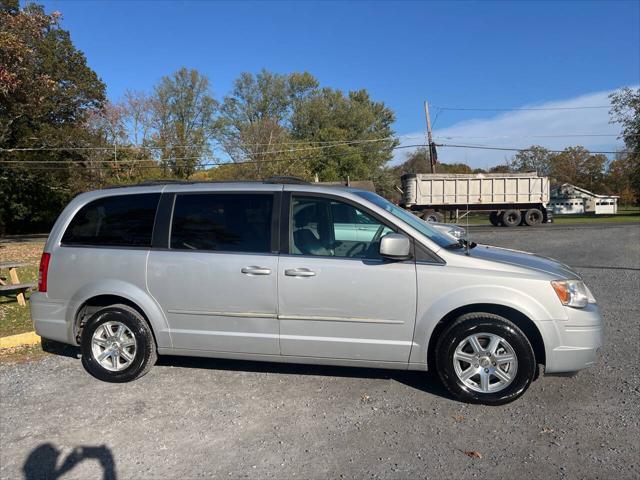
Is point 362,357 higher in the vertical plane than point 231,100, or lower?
lower

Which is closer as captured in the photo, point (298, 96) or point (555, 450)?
point (555, 450)

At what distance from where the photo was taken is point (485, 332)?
379 cm

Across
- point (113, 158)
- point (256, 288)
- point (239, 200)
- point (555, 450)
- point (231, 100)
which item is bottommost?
point (555, 450)

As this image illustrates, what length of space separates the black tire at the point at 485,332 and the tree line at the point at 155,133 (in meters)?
9.99

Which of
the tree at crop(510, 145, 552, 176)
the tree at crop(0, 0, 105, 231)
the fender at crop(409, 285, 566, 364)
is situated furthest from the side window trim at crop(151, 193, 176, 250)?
the tree at crop(510, 145, 552, 176)

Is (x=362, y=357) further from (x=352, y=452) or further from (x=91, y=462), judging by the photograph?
(x=91, y=462)

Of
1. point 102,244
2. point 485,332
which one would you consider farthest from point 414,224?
point 102,244

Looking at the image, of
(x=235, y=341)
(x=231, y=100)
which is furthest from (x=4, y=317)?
(x=231, y=100)

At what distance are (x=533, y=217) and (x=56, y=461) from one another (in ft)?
102

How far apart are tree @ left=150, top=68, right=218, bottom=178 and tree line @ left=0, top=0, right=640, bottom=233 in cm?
11

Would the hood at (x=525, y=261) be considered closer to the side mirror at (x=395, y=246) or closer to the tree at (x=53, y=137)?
the side mirror at (x=395, y=246)

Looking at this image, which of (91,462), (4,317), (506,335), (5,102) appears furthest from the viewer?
(5,102)

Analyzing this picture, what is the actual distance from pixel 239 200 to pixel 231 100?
53936 mm

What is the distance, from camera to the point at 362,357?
13.1 ft
